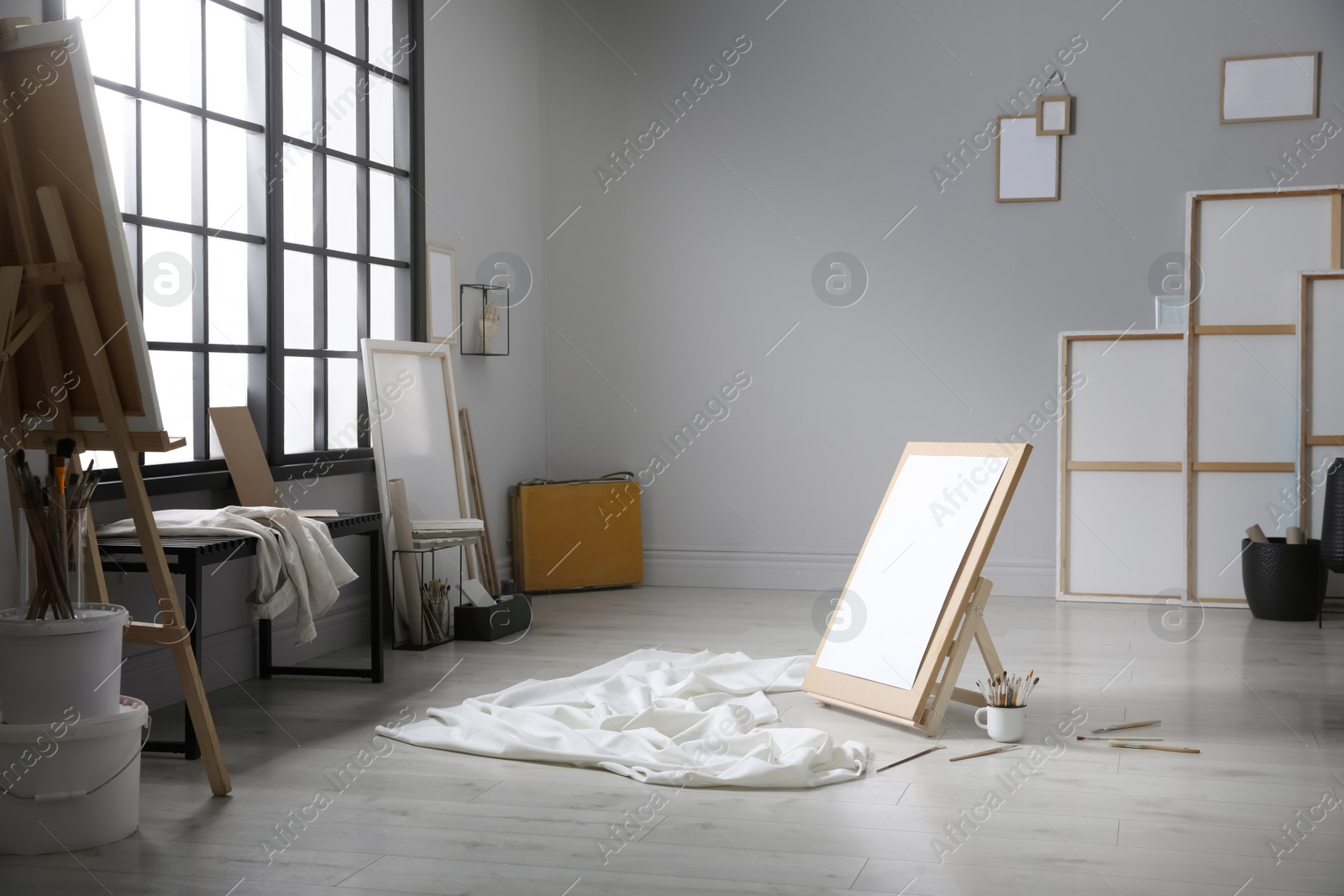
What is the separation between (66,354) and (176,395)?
1.24 meters

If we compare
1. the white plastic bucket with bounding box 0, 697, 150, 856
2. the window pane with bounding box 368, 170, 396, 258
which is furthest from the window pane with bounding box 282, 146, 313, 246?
the white plastic bucket with bounding box 0, 697, 150, 856

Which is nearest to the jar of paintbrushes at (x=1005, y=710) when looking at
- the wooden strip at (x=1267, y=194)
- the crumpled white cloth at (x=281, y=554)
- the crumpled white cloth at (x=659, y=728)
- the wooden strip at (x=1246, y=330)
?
the crumpled white cloth at (x=659, y=728)

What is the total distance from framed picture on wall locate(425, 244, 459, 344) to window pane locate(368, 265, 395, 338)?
0.15 meters

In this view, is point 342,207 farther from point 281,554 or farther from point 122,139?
point 281,554

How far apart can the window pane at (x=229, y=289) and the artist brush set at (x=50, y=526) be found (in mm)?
1587

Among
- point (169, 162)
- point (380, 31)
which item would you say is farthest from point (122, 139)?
point (380, 31)

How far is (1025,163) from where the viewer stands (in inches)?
232

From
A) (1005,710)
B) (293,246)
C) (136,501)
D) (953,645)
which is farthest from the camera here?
(293,246)

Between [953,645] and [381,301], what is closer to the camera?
[953,645]

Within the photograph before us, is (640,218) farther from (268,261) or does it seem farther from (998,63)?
(268,261)

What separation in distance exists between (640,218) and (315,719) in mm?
3667

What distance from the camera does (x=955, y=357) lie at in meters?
6.03

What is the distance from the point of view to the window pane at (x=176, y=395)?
388 cm

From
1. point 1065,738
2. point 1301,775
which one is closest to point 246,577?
point 1065,738
